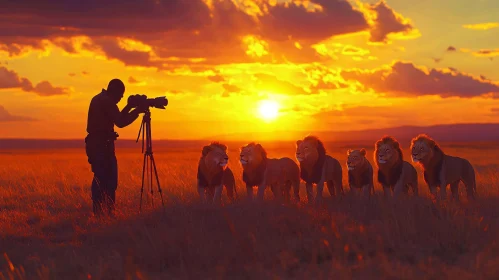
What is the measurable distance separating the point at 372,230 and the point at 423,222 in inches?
35.2

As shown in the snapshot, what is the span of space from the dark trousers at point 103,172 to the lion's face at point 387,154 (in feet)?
16.6

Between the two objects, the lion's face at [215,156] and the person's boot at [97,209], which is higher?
the lion's face at [215,156]

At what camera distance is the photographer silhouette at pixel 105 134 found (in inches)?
451

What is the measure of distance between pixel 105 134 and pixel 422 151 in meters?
5.97

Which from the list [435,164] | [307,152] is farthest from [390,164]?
[307,152]

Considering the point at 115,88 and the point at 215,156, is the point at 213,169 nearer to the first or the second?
the point at 215,156

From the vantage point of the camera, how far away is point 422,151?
1171 cm

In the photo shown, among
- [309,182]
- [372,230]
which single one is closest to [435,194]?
[309,182]

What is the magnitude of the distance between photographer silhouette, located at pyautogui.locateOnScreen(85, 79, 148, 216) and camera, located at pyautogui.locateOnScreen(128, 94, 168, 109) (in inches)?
2.4

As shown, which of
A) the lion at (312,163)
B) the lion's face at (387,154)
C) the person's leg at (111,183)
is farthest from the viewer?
the lion at (312,163)

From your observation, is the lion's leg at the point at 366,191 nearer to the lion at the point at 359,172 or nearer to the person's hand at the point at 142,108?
the lion at the point at 359,172

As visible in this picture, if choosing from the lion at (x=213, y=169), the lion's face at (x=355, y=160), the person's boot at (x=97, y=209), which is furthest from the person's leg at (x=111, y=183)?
the lion's face at (x=355, y=160)

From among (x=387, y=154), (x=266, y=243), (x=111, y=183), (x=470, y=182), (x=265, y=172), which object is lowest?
(x=266, y=243)

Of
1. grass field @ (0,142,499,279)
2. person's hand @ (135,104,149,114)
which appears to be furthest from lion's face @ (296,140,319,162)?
person's hand @ (135,104,149,114)
